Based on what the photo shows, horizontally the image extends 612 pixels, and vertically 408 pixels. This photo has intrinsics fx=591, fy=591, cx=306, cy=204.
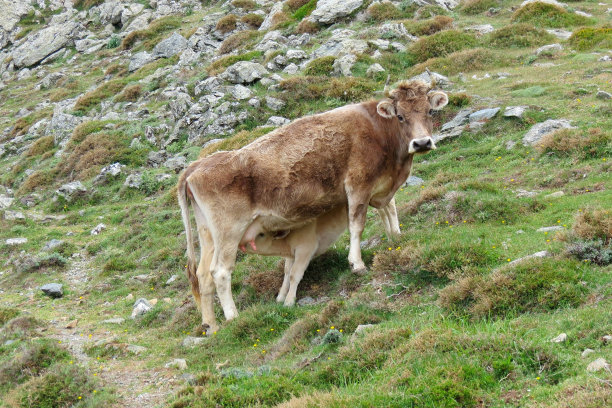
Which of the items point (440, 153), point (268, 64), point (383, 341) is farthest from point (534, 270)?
point (268, 64)

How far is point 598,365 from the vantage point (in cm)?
512

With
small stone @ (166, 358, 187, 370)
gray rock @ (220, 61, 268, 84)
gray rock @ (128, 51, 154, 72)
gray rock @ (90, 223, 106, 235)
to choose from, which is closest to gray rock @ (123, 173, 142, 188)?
gray rock @ (90, 223, 106, 235)

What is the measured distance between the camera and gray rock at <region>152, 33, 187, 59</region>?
38.2 metres

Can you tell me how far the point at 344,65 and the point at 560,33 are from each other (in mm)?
9469

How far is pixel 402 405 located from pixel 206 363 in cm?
428

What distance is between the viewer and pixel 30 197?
2436 cm

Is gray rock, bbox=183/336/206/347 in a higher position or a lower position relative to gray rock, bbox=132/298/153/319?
higher

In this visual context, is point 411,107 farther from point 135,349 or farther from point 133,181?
point 133,181

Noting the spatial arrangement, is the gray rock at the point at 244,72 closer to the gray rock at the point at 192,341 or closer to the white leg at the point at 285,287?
the white leg at the point at 285,287

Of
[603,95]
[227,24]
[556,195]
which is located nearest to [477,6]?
[227,24]

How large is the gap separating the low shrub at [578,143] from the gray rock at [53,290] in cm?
1201

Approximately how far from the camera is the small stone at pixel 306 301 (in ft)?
33.7

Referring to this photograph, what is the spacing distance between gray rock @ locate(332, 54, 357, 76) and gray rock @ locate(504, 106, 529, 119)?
336 inches

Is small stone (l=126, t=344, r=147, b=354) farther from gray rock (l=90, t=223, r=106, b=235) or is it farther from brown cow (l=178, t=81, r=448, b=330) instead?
gray rock (l=90, t=223, r=106, b=235)
